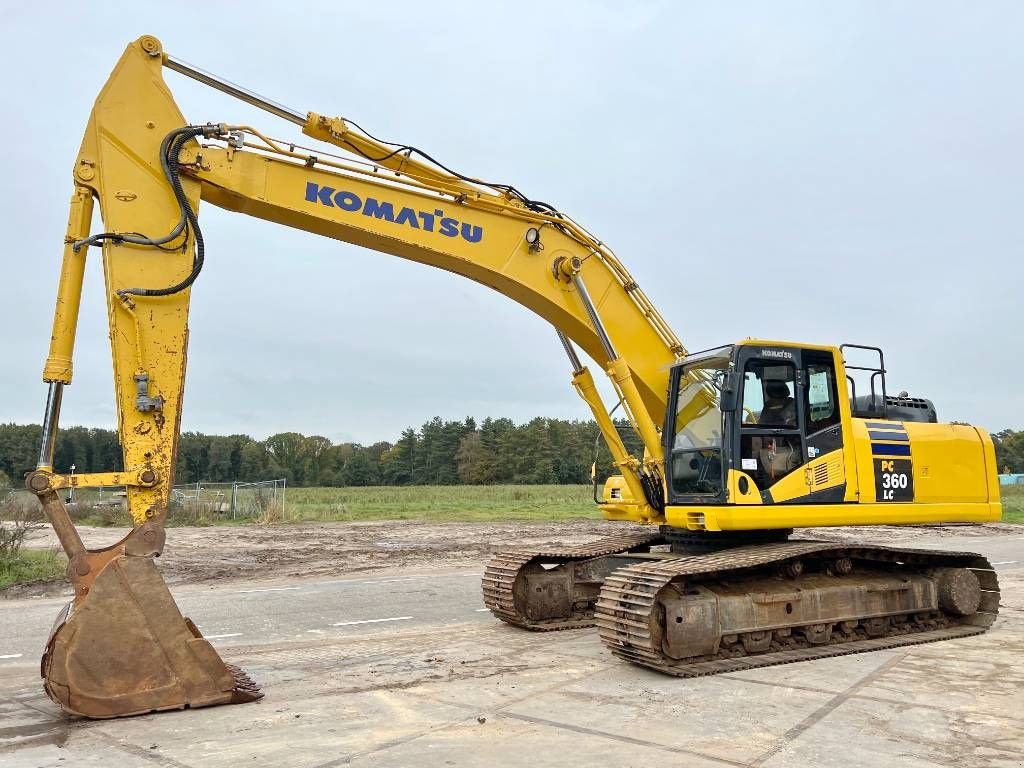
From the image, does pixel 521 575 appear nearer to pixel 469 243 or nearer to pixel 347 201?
pixel 469 243

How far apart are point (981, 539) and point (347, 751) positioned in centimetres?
2438

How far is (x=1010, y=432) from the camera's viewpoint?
95062 mm

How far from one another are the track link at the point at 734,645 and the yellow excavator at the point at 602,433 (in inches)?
1.1

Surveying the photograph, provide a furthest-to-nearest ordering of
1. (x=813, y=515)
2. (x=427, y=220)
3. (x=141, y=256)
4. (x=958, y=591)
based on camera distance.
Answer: (x=958, y=591)
(x=813, y=515)
(x=427, y=220)
(x=141, y=256)

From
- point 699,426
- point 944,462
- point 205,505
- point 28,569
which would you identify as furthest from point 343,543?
point 944,462

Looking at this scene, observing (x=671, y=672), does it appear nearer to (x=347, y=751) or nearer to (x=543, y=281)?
(x=347, y=751)

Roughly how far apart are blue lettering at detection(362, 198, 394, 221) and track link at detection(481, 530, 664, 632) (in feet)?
14.1

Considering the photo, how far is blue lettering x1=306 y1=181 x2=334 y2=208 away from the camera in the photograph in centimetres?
784

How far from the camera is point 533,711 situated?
6.38 meters

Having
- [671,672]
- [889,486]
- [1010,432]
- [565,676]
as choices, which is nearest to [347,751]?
[565,676]

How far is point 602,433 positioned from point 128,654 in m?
5.46

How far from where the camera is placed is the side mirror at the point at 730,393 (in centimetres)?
858

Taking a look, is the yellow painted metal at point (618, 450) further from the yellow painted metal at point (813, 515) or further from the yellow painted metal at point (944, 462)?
the yellow painted metal at point (944, 462)

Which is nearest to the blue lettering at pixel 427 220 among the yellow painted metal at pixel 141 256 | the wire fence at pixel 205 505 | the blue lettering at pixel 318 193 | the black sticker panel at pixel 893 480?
the blue lettering at pixel 318 193
